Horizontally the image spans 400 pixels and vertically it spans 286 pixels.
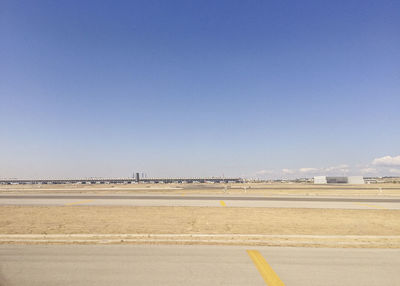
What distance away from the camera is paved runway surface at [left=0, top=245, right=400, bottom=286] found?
18.7 ft

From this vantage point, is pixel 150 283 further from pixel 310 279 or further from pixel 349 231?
pixel 349 231

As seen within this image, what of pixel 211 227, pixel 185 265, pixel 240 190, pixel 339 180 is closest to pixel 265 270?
pixel 185 265

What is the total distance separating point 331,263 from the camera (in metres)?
6.87

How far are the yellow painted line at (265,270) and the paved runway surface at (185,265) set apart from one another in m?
0.13

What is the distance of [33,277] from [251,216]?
1211 cm

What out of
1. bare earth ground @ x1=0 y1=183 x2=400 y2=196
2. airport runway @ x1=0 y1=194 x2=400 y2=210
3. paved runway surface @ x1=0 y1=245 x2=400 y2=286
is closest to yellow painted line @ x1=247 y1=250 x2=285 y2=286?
paved runway surface @ x1=0 y1=245 x2=400 y2=286

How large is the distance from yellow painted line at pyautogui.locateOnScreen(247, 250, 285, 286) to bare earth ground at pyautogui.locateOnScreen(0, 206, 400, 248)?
5.66 feet

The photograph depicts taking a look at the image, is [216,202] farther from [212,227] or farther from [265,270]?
[265,270]

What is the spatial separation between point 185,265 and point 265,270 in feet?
7.84

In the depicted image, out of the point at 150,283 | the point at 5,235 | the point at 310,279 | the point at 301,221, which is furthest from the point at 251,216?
the point at 5,235

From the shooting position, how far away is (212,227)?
11.9 metres

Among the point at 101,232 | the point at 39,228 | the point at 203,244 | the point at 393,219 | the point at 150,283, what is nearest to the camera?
the point at 150,283

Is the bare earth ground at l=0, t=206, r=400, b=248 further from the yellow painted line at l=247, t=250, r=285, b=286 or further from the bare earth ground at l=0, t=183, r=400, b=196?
the bare earth ground at l=0, t=183, r=400, b=196

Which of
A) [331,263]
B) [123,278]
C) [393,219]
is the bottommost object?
[393,219]
